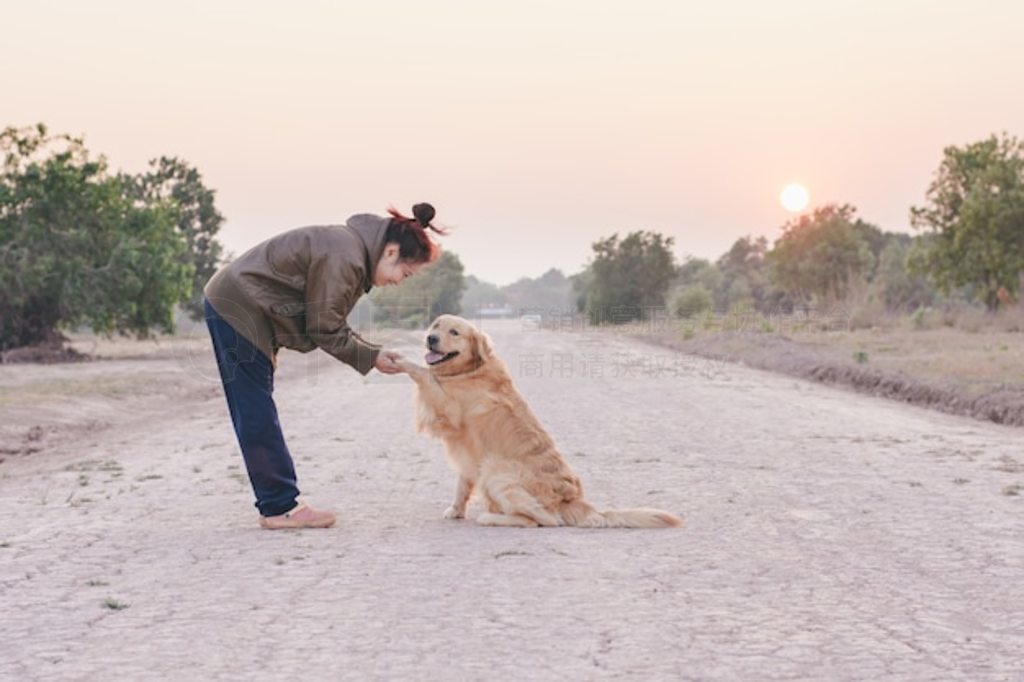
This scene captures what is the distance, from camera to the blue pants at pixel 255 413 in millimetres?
7371

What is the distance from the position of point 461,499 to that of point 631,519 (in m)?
1.24

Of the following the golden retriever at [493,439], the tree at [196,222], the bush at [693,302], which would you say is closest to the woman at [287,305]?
the golden retriever at [493,439]

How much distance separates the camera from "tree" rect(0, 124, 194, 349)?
30.0m

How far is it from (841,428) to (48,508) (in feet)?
30.3

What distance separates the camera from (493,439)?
25.3ft

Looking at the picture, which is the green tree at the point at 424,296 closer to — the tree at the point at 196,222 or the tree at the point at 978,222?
the tree at the point at 196,222

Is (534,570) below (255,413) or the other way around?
below

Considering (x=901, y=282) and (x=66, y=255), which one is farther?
(x=901, y=282)

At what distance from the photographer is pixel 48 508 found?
8.59 m

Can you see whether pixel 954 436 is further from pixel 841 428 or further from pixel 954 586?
pixel 954 586

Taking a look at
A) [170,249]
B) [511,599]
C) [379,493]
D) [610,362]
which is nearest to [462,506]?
[379,493]

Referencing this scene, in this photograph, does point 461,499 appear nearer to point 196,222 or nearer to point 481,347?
point 481,347

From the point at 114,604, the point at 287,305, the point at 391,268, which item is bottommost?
the point at 114,604

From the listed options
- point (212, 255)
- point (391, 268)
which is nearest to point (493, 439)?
point (391, 268)
